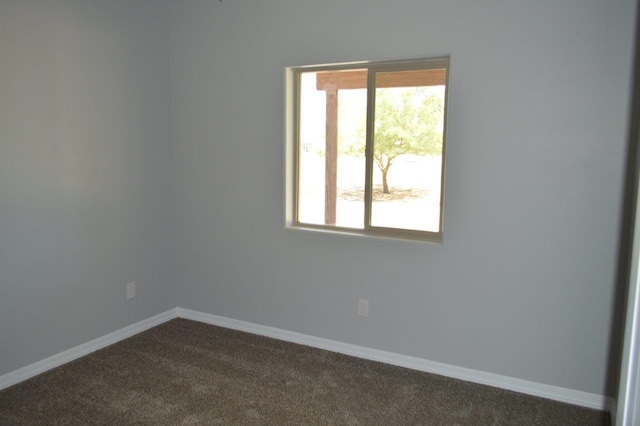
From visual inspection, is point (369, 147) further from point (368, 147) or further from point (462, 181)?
point (462, 181)

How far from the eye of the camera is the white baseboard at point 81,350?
271cm

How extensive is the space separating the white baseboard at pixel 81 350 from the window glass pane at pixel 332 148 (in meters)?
1.48

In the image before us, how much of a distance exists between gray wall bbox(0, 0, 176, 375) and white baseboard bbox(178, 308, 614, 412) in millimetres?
726

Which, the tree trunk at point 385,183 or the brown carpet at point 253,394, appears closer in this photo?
the brown carpet at point 253,394

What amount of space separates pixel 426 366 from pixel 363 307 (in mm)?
569

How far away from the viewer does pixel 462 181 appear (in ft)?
9.17

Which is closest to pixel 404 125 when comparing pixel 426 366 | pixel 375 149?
pixel 375 149

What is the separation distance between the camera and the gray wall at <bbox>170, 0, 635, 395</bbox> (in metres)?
2.50

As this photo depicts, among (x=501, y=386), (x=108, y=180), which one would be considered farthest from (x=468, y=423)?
(x=108, y=180)

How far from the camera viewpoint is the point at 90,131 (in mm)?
3098

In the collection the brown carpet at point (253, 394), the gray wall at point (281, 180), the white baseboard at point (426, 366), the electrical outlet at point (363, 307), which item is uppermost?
the gray wall at point (281, 180)

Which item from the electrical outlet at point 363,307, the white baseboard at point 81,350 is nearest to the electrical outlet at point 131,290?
the white baseboard at point 81,350

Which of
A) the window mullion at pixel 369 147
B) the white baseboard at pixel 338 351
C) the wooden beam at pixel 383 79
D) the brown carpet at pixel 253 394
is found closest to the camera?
the brown carpet at pixel 253 394

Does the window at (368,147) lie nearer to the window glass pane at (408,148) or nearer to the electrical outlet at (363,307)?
the window glass pane at (408,148)
